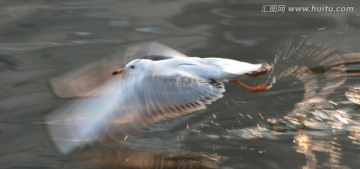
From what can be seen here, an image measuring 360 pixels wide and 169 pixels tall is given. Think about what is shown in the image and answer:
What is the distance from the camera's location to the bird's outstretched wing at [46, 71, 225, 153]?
13.4 feet

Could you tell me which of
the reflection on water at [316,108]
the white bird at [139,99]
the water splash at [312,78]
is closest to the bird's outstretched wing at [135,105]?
the white bird at [139,99]

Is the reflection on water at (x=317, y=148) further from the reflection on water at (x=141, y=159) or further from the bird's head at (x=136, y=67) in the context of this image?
the bird's head at (x=136, y=67)

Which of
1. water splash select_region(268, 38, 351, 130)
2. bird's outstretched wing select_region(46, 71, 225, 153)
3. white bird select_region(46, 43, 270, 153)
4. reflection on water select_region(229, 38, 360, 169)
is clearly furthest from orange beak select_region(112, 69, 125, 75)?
water splash select_region(268, 38, 351, 130)

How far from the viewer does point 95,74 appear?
15.1ft

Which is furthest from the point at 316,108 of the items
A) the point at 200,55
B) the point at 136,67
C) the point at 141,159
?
the point at 136,67

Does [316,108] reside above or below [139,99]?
below

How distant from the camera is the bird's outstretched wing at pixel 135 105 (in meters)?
4.09

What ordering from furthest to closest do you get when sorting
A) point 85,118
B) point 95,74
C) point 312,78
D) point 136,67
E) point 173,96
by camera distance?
point 312,78
point 95,74
point 136,67
point 173,96
point 85,118

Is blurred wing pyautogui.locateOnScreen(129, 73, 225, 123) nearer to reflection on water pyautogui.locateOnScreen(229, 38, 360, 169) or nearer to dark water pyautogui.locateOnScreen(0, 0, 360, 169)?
dark water pyautogui.locateOnScreen(0, 0, 360, 169)

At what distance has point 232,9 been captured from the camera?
6.81 meters

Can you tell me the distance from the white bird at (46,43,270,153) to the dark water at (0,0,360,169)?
1.71ft

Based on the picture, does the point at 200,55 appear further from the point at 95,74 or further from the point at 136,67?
the point at 136,67

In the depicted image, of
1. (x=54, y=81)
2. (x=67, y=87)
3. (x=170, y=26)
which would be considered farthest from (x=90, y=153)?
(x=170, y=26)

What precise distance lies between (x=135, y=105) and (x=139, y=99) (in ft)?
0.13
